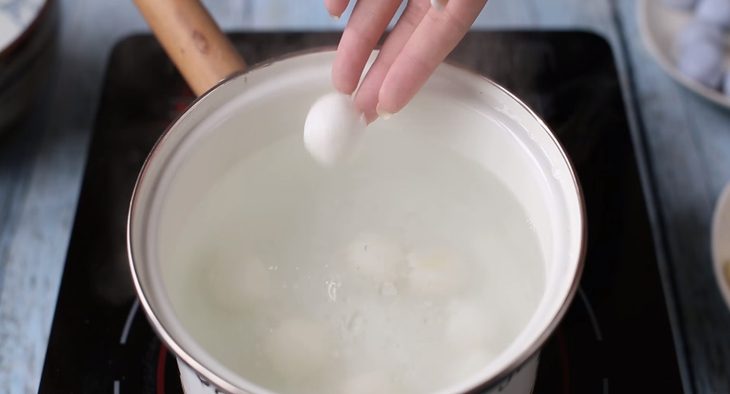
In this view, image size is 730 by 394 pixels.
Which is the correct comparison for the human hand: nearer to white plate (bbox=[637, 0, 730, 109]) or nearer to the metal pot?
the metal pot

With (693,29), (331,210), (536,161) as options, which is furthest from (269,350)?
(693,29)

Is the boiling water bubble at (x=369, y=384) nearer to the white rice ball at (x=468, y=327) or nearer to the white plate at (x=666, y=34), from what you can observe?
the white rice ball at (x=468, y=327)

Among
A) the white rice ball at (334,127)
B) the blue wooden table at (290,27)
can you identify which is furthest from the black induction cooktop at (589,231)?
the white rice ball at (334,127)

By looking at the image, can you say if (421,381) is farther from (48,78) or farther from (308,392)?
(48,78)

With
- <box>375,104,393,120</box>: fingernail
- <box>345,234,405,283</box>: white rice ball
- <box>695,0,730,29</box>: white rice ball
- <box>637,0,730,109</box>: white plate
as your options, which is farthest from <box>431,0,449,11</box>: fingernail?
<box>695,0,730,29</box>: white rice ball

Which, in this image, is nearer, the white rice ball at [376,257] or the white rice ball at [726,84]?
the white rice ball at [376,257]

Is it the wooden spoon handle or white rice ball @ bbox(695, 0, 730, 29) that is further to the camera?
white rice ball @ bbox(695, 0, 730, 29)
